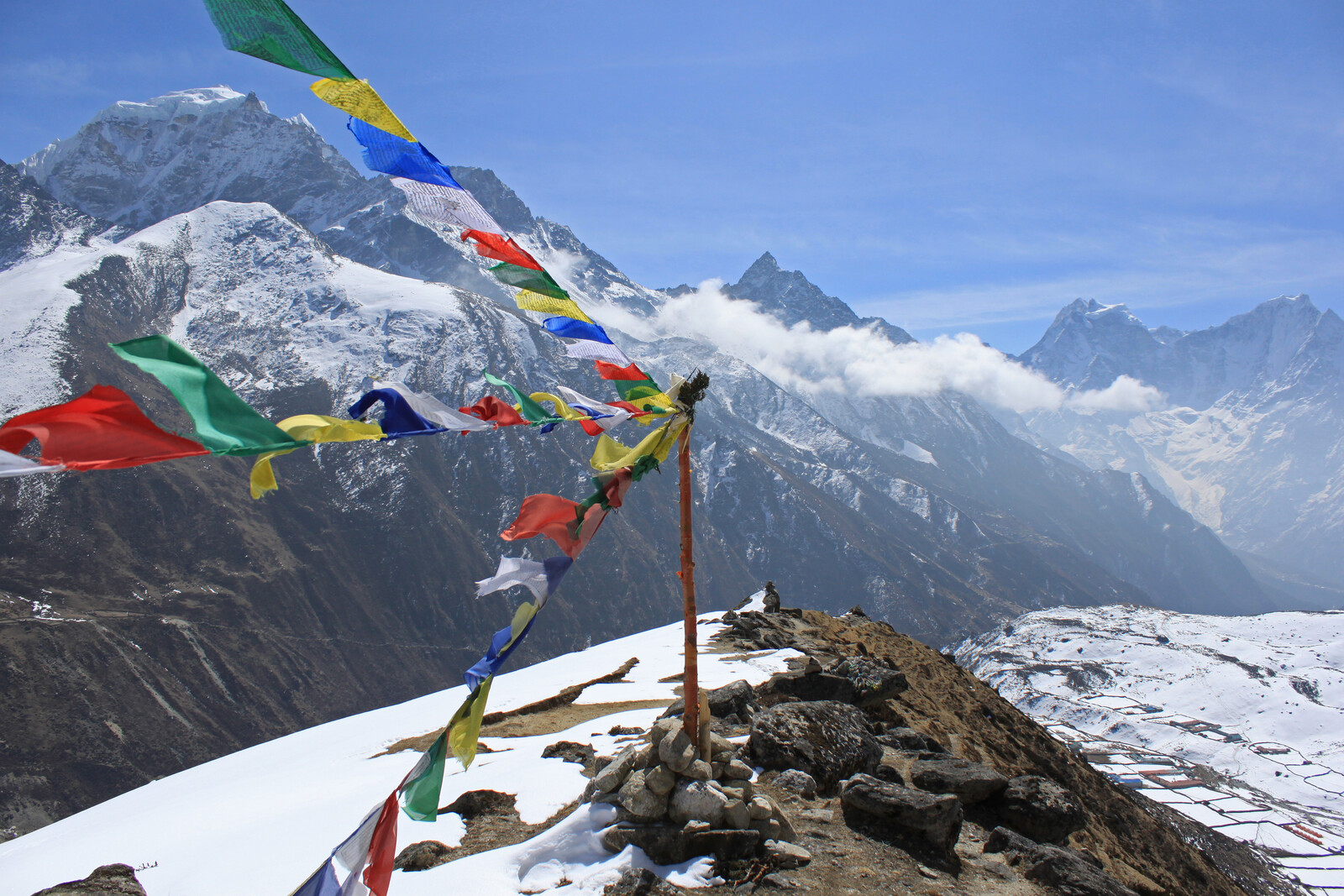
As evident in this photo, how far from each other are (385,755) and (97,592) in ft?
531

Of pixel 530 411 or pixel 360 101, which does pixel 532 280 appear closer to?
pixel 530 411

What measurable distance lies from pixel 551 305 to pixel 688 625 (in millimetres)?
4500

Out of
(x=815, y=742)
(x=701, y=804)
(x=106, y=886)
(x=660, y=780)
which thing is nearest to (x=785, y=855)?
(x=701, y=804)

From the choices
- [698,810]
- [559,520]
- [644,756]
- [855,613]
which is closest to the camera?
[559,520]

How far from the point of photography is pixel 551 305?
8727 mm

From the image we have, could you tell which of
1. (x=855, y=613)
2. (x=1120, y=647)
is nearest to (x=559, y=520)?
(x=855, y=613)

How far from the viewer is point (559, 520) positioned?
7.52 metres

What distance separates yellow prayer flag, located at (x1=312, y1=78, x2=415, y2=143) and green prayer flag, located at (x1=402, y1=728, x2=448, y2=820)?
Result: 5.46m

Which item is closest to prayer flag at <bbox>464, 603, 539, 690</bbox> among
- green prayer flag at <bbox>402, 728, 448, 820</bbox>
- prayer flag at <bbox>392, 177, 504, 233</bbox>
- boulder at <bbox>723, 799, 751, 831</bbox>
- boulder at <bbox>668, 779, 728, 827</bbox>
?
green prayer flag at <bbox>402, 728, 448, 820</bbox>

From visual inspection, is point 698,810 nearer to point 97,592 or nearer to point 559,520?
point 559,520

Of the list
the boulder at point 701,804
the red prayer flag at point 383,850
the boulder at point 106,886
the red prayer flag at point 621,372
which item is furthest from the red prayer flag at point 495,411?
the boulder at point 106,886

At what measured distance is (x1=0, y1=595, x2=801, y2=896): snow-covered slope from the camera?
27.4ft

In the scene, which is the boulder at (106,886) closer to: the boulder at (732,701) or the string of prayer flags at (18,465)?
the string of prayer flags at (18,465)

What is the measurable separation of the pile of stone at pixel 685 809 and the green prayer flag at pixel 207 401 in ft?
18.9
